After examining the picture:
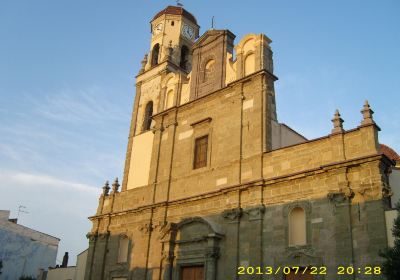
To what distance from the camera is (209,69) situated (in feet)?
66.6

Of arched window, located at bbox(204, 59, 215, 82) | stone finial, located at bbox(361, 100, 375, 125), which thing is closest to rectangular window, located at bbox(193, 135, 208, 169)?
arched window, located at bbox(204, 59, 215, 82)

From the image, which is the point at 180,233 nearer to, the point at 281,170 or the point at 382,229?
the point at 281,170

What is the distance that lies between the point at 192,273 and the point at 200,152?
16.1ft

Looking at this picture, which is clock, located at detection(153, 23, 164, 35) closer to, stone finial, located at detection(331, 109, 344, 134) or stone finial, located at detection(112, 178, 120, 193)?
stone finial, located at detection(112, 178, 120, 193)

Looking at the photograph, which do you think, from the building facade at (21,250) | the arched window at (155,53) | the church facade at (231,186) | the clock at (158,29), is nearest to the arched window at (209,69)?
the church facade at (231,186)

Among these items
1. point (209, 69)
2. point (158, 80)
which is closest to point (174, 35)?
point (158, 80)

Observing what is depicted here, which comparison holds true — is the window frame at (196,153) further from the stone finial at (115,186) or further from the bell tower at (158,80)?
the stone finial at (115,186)

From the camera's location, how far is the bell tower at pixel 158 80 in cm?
2138

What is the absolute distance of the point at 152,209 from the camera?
62.2ft

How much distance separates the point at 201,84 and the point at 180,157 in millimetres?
3530

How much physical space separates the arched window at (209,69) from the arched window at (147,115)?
14.5 feet

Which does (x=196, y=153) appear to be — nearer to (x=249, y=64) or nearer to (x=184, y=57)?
(x=249, y=64)

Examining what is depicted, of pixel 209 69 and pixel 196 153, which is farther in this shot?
pixel 209 69

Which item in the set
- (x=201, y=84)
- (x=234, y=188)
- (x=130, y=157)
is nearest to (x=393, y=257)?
(x=234, y=188)
